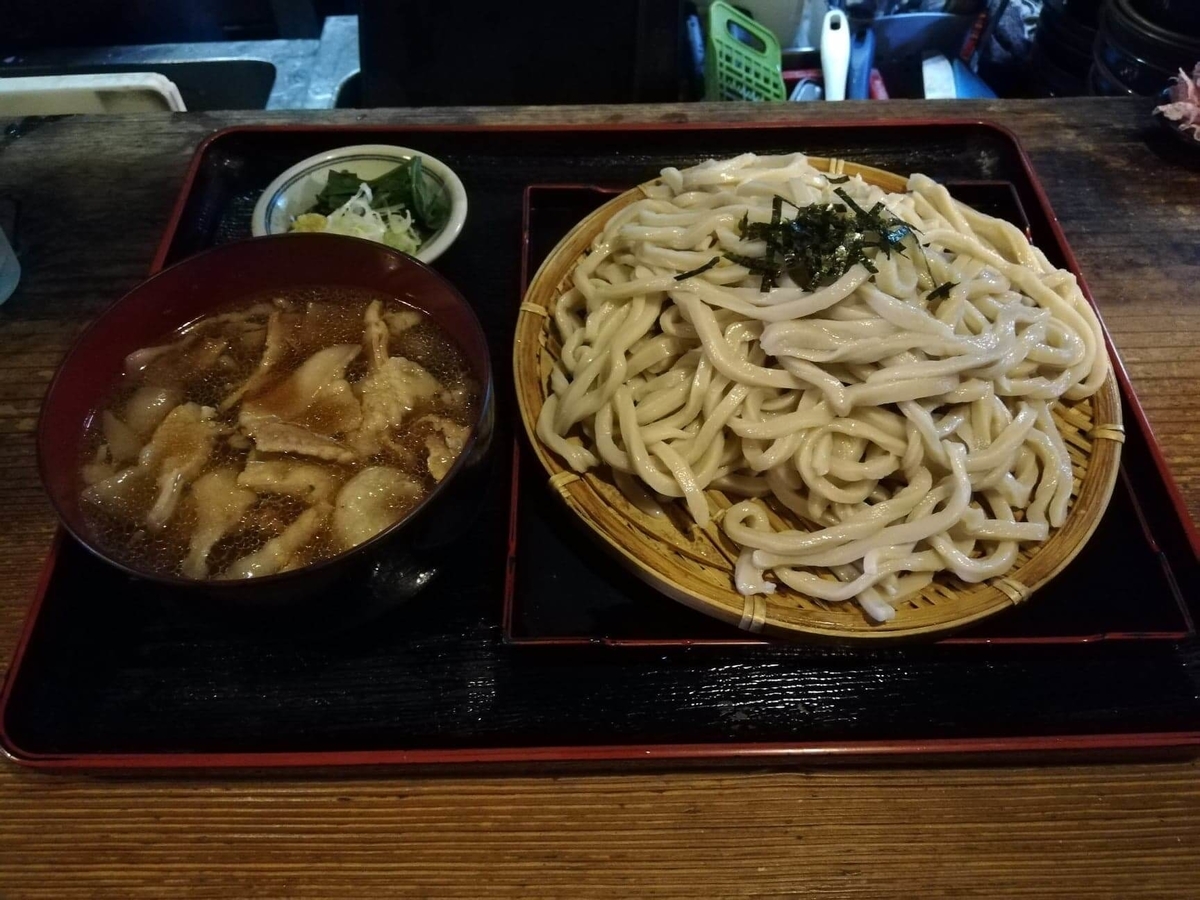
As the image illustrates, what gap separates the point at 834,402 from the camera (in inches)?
78.7

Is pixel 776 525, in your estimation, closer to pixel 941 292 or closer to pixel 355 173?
pixel 941 292

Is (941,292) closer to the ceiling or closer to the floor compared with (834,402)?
closer to the ceiling

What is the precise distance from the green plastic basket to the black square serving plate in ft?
8.93

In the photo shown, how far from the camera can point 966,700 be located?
6.06 feet

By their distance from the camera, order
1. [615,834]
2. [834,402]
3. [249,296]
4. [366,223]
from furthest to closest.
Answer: [366,223] < [249,296] < [834,402] < [615,834]

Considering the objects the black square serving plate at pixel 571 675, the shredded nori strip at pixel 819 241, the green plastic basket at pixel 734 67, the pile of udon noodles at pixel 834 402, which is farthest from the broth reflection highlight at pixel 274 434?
the green plastic basket at pixel 734 67

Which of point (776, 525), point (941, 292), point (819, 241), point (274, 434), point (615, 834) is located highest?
point (819, 241)

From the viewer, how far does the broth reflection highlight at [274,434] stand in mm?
1721

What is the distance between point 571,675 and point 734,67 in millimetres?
3349

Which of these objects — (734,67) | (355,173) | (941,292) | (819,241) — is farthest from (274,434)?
(734,67)

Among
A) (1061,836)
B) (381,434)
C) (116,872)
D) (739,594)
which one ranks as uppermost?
(381,434)

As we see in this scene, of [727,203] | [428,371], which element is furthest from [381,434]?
[727,203]

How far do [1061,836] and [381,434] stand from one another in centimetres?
179

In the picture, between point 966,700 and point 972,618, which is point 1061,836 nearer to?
point 966,700
